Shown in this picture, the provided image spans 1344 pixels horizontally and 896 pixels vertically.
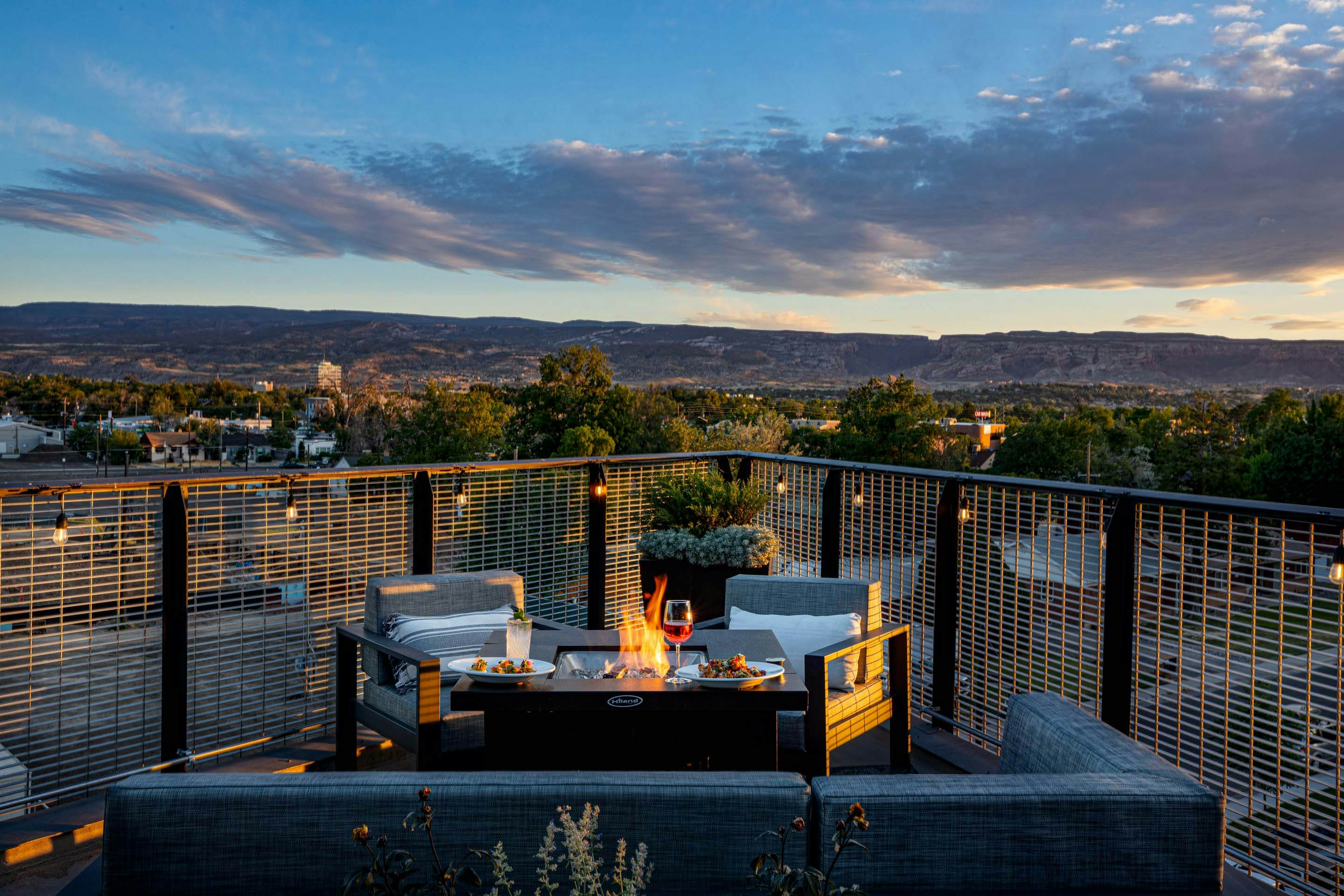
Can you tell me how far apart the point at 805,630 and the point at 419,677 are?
167cm

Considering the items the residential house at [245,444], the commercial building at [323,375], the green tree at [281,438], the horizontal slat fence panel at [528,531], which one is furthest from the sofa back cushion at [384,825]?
the green tree at [281,438]

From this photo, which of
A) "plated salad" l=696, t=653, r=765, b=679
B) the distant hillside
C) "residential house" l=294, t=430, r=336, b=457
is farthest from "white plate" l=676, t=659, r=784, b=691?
"residential house" l=294, t=430, r=336, b=457

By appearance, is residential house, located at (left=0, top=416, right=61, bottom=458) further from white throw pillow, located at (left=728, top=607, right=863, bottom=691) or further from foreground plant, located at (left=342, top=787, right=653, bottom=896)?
foreground plant, located at (left=342, top=787, right=653, bottom=896)

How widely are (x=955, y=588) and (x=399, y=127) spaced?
2580 centimetres

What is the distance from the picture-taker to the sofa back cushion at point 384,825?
61.7 inches

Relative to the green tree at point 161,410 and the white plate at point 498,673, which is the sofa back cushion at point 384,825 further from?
the green tree at point 161,410

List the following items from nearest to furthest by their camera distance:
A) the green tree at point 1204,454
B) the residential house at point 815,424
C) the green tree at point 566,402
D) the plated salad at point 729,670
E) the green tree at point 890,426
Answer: the plated salad at point 729,670
the residential house at point 815,424
the green tree at point 1204,454
the green tree at point 890,426
the green tree at point 566,402

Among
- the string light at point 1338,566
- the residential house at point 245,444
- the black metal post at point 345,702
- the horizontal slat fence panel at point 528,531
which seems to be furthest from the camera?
the residential house at point 245,444

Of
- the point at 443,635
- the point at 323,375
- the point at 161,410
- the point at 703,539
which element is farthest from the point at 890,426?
the point at 443,635

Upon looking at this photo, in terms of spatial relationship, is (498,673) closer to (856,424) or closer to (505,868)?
(505,868)

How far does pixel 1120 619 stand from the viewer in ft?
11.1

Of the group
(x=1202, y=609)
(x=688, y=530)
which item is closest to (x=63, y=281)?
(x=688, y=530)

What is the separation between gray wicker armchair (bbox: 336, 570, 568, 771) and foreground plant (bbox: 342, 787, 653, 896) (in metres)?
1.23

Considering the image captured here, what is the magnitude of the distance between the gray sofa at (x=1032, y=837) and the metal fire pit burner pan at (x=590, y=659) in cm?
129
